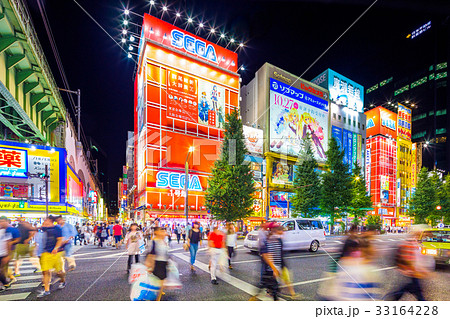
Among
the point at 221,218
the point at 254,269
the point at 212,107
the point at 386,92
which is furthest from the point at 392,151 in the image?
the point at 254,269

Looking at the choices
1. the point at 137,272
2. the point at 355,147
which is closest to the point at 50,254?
the point at 137,272

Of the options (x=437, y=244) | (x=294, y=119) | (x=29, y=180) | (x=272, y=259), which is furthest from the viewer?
(x=294, y=119)

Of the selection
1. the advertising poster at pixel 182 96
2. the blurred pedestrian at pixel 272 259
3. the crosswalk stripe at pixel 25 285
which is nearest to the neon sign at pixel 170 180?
the advertising poster at pixel 182 96

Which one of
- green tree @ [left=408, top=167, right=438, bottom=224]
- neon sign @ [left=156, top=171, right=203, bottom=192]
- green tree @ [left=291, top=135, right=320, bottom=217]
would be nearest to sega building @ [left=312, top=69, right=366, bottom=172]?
green tree @ [left=408, top=167, right=438, bottom=224]

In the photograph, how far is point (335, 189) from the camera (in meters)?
34.0

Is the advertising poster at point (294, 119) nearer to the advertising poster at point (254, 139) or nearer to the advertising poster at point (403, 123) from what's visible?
the advertising poster at point (254, 139)

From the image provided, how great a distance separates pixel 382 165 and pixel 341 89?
23.0m

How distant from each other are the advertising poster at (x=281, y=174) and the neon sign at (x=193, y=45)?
75.8 feet

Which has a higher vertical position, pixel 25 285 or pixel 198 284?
pixel 198 284

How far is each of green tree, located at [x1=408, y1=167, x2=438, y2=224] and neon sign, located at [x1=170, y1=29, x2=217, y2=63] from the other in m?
40.4

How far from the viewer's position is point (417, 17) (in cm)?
982

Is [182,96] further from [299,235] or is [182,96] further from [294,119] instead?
[299,235]

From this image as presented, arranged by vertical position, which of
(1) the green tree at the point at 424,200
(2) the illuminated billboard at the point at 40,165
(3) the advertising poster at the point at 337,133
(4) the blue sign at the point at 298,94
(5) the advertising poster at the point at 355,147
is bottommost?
(1) the green tree at the point at 424,200

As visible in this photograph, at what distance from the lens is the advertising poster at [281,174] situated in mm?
49188
